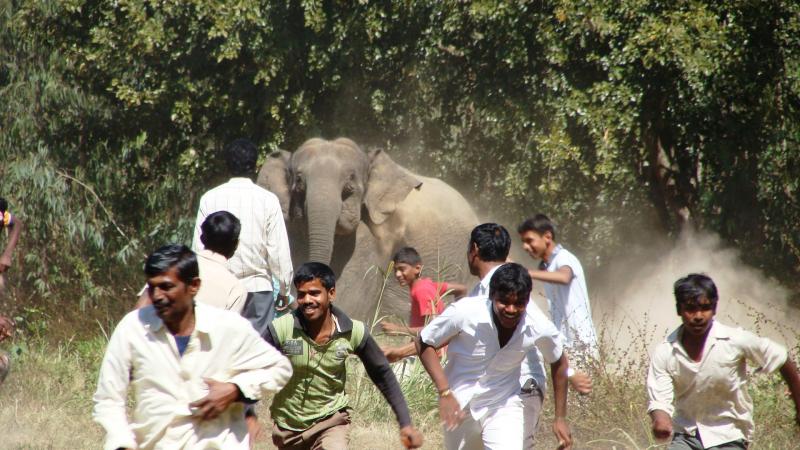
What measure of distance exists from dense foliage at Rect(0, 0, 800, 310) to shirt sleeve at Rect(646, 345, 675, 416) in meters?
6.45

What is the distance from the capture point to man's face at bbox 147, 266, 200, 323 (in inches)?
180

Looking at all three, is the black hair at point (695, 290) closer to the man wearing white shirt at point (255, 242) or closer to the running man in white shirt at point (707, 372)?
the running man in white shirt at point (707, 372)

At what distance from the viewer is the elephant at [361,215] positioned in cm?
1282

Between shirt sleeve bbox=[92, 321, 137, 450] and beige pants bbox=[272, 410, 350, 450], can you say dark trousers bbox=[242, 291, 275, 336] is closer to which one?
beige pants bbox=[272, 410, 350, 450]

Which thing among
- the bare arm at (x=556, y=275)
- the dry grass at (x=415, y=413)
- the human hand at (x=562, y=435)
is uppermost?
the bare arm at (x=556, y=275)

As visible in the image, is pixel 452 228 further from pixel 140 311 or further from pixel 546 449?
pixel 140 311

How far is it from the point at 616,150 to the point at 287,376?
8427 mm

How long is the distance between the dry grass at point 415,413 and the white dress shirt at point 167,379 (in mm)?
3931

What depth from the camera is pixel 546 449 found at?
868 centimetres

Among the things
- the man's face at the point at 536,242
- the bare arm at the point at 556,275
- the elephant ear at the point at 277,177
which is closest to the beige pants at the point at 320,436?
the bare arm at the point at 556,275

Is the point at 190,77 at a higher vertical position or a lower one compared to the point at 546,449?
higher

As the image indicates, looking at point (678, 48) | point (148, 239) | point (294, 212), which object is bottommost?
point (148, 239)

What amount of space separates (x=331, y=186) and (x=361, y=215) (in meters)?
1.18

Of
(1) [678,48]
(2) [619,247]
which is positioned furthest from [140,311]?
(2) [619,247]
